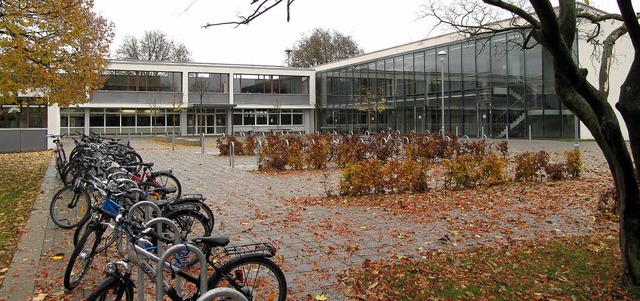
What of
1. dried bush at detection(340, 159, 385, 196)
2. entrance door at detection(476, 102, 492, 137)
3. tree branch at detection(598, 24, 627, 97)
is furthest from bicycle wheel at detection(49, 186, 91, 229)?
entrance door at detection(476, 102, 492, 137)

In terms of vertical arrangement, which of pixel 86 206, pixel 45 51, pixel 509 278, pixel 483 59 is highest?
pixel 483 59

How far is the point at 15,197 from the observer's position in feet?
32.7

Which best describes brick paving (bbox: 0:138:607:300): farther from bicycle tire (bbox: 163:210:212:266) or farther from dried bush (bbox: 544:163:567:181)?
dried bush (bbox: 544:163:567:181)

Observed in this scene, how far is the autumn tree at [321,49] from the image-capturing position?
61188 millimetres

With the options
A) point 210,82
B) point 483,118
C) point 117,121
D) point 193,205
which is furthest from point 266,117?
point 193,205

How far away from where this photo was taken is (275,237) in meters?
6.55

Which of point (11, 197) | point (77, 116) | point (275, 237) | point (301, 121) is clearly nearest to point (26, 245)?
point (275, 237)

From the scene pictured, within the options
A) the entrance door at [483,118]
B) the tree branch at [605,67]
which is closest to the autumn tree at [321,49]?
the entrance door at [483,118]

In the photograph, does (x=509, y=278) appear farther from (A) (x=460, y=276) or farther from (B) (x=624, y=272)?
(B) (x=624, y=272)

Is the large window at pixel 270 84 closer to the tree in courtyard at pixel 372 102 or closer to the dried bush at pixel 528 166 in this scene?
the tree in courtyard at pixel 372 102

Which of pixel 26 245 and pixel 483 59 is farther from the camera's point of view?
pixel 483 59

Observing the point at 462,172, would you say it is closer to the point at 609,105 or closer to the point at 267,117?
the point at 609,105

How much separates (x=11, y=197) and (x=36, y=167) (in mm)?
6556

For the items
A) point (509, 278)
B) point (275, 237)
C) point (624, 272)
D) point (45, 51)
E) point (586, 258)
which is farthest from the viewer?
point (45, 51)
